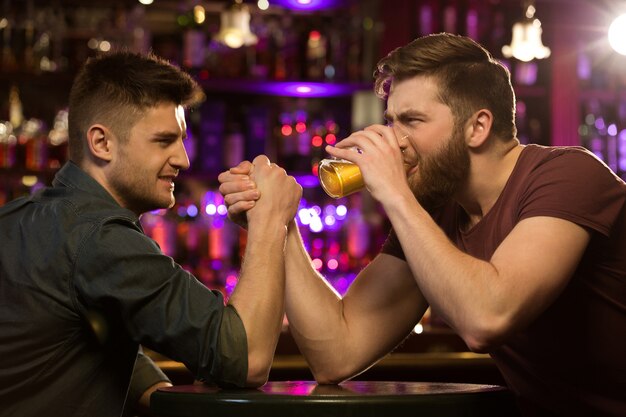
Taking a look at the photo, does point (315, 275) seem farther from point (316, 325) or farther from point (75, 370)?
point (75, 370)

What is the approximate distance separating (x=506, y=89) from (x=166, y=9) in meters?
3.02

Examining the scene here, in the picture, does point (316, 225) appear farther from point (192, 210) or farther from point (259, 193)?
point (259, 193)

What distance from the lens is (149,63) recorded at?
6.29 ft

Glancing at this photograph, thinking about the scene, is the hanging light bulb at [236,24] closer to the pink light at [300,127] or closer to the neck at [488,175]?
the pink light at [300,127]

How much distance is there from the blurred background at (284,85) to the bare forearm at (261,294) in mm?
2539

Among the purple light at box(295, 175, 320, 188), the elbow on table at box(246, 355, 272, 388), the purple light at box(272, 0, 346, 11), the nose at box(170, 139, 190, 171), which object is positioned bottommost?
the elbow on table at box(246, 355, 272, 388)

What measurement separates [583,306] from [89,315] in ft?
3.07

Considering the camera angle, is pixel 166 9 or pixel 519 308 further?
pixel 166 9

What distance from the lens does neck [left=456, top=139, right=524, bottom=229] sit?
1.91 m

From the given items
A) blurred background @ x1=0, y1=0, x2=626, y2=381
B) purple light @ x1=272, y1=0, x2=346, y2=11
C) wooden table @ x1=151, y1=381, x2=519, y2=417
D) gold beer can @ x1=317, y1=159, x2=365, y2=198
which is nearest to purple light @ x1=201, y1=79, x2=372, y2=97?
blurred background @ x1=0, y1=0, x2=626, y2=381

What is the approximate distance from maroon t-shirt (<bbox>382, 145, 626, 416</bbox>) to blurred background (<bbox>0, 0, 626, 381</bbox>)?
8.72 feet

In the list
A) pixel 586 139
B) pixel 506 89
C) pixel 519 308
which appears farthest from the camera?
pixel 586 139

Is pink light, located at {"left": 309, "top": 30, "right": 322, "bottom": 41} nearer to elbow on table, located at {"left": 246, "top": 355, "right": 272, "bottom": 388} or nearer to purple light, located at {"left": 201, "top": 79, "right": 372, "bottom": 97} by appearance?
purple light, located at {"left": 201, "top": 79, "right": 372, "bottom": 97}

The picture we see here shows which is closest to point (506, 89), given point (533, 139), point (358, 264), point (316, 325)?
point (316, 325)
